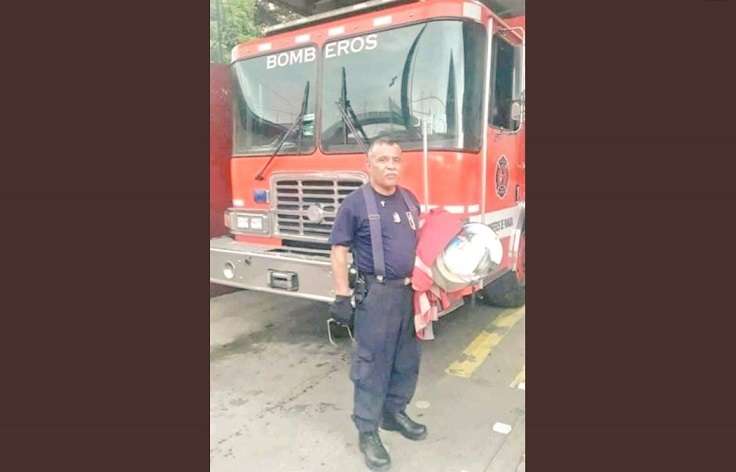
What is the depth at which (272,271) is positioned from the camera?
420cm

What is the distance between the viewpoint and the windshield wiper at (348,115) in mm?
4160

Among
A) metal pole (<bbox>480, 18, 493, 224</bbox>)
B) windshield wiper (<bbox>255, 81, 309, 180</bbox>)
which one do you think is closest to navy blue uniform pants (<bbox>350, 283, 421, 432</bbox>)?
metal pole (<bbox>480, 18, 493, 224</bbox>)

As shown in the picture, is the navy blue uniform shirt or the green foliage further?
the green foliage

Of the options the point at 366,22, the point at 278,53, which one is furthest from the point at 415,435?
the point at 278,53

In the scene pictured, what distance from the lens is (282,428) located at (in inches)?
133

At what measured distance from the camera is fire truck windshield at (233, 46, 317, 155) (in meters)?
4.49

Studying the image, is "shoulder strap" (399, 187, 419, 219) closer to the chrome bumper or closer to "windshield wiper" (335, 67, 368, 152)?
the chrome bumper

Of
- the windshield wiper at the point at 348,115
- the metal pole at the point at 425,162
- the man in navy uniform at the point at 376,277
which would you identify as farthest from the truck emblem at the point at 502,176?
the man in navy uniform at the point at 376,277

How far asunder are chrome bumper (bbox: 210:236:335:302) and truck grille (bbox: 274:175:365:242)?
0.28 meters

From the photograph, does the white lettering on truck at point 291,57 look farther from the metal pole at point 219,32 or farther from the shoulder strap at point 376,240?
the shoulder strap at point 376,240

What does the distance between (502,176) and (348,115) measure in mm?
1404

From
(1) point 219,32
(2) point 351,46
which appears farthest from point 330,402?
(1) point 219,32

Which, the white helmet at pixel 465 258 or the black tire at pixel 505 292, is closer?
the white helmet at pixel 465 258

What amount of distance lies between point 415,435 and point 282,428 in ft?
2.70
